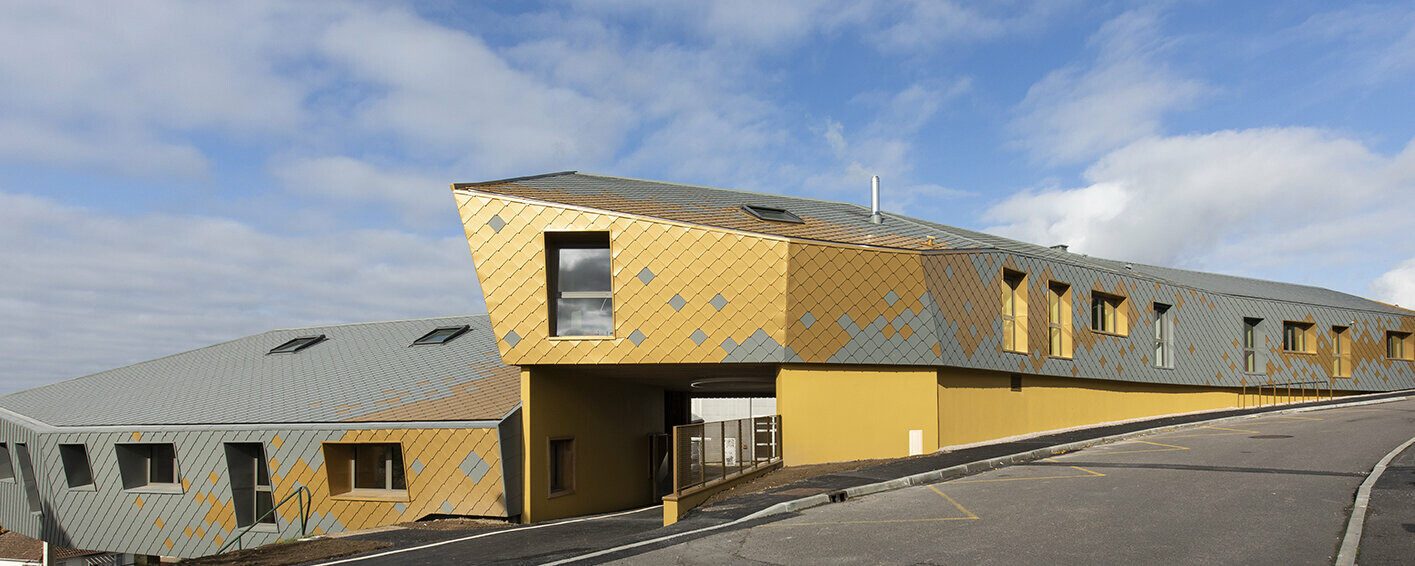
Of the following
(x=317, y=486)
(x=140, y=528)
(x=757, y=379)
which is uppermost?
(x=757, y=379)

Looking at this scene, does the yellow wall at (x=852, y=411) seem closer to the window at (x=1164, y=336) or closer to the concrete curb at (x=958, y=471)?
the concrete curb at (x=958, y=471)

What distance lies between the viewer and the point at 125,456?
26.5 metres

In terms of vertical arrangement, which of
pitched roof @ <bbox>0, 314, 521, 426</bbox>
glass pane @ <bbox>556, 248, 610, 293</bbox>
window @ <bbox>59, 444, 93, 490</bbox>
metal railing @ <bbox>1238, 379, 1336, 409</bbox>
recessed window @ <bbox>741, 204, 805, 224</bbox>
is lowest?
window @ <bbox>59, 444, 93, 490</bbox>

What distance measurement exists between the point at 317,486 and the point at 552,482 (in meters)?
5.90

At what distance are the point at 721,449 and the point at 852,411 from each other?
4.84 metres

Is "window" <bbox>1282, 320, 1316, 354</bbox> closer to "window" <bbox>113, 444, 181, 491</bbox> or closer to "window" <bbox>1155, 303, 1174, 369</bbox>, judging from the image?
"window" <bbox>1155, 303, 1174, 369</bbox>

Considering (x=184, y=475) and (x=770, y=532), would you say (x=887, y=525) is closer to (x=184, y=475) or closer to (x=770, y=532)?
→ (x=770, y=532)

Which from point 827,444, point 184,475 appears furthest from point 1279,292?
point 184,475

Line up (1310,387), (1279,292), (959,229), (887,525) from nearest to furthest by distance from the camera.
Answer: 1. (887,525)
2. (959,229)
3. (1310,387)
4. (1279,292)

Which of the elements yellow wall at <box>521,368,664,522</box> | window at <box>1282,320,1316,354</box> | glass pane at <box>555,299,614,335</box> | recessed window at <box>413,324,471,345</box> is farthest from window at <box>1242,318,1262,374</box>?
recessed window at <box>413,324,471,345</box>

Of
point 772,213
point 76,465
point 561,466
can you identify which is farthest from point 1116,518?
point 76,465

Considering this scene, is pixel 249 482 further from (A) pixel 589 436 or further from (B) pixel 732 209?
(B) pixel 732 209

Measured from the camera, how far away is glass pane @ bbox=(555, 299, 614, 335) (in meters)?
22.1

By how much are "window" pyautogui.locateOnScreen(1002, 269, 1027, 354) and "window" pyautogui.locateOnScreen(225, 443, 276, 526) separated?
65.2ft
